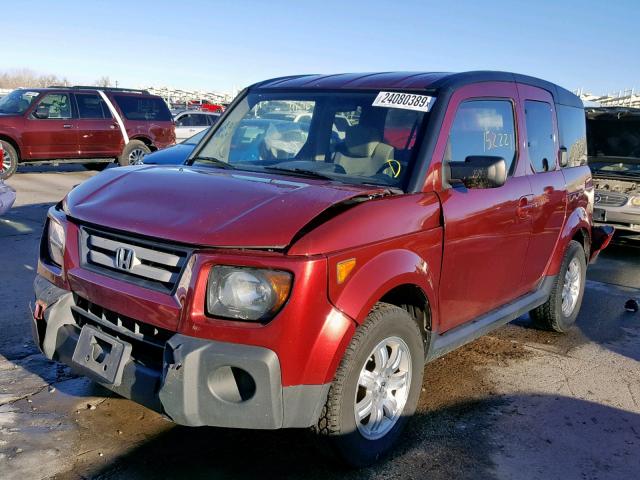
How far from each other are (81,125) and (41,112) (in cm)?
89

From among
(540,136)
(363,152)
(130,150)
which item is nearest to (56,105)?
(130,150)

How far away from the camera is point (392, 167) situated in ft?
12.0

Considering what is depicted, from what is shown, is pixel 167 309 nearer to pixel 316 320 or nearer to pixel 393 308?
pixel 316 320

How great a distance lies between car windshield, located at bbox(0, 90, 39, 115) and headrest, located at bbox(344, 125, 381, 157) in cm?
1212

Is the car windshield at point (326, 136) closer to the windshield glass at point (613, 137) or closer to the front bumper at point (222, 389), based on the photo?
the front bumper at point (222, 389)

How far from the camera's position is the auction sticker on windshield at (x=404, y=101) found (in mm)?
3775

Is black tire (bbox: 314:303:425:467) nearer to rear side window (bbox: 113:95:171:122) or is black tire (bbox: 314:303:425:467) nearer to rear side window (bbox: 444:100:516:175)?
rear side window (bbox: 444:100:516:175)

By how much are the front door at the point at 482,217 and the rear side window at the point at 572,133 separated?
3.30ft

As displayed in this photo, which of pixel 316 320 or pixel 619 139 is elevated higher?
pixel 619 139

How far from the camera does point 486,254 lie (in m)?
3.99

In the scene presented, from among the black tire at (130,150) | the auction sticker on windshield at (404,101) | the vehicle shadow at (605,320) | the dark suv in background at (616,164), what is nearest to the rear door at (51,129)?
the black tire at (130,150)

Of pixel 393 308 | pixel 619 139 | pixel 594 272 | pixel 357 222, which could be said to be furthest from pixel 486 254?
pixel 619 139

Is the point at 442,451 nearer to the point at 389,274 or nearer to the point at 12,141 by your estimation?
the point at 389,274

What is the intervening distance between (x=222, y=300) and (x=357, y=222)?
73 cm
